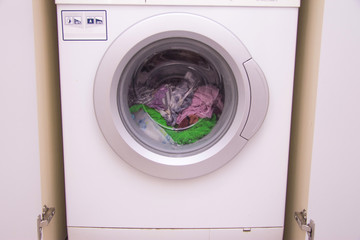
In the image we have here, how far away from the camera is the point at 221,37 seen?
0.69 m

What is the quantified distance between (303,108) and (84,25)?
645mm

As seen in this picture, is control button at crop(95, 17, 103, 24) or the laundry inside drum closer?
control button at crop(95, 17, 103, 24)

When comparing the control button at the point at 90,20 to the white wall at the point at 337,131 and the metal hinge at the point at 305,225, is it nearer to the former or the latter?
the white wall at the point at 337,131

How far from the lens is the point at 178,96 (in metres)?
0.91

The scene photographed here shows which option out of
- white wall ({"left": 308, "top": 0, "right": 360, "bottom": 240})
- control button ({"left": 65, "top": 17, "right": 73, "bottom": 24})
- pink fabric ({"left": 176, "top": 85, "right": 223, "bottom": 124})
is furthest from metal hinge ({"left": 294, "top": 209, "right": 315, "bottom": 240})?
control button ({"left": 65, "top": 17, "right": 73, "bottom": 24})

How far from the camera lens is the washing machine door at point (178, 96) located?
27.4 inches

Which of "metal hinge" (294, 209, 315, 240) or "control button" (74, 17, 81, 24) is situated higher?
"control button" (74, 17, 81, 24)

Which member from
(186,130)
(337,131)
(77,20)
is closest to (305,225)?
(337,131)

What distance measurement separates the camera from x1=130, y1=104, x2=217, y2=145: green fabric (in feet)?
2.79

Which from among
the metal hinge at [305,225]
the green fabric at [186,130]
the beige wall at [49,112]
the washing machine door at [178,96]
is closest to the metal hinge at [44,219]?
the beige wall at [49,112]

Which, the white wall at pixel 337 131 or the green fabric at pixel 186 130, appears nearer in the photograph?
the white wall at pixel 337 131

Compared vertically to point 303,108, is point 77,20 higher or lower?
higher

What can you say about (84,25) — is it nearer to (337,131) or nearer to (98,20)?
(98,20)

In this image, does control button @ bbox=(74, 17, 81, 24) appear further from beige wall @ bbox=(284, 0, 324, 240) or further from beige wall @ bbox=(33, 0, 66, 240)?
beige wall @ bbox=(284, 0, 324, 240)
